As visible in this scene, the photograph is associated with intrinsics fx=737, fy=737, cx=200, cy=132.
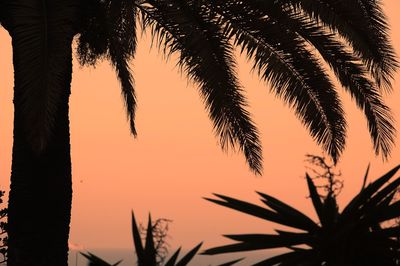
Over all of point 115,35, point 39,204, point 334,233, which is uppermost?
point 115,35

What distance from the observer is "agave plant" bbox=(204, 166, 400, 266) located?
12.9 feet

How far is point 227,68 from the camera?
11531mm

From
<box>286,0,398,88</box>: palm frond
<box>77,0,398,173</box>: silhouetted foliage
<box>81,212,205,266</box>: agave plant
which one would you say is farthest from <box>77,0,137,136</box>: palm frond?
<box>81,212,205,266</box>: agave plant

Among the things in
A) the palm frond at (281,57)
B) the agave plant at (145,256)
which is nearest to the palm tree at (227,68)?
the palm frond at (281,57)

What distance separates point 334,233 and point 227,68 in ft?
25.2

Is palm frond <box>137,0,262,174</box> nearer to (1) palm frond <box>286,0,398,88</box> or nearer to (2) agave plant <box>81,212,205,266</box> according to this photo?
(1) palm frond <box>286,0,398,88</box>

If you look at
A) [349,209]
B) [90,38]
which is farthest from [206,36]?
[349,209]

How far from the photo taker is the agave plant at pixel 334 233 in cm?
394

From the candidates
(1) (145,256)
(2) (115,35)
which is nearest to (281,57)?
(2) (115,35)

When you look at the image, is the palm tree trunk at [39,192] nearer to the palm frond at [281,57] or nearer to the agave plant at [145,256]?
the palm frond at [281,57]

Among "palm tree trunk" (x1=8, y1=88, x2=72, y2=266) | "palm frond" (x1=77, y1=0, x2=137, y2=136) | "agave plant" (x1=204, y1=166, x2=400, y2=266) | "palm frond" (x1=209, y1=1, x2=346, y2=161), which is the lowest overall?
"agave plant" (x1=204, y1=166, x2=400, y2=266)

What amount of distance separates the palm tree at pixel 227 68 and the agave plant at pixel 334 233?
19.3 ft

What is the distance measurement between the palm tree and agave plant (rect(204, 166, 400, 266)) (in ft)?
19.3

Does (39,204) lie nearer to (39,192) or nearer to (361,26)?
(39,192)
